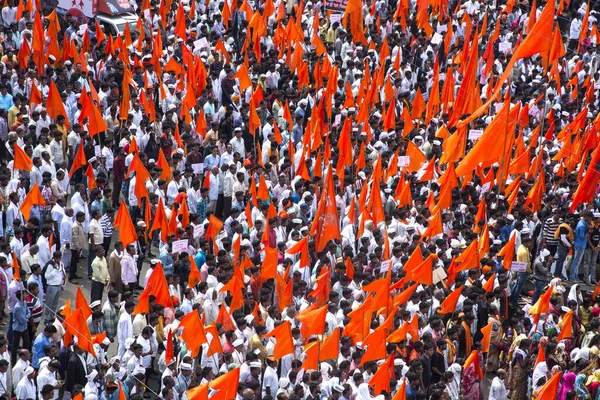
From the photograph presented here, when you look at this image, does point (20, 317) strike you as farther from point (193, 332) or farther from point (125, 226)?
point (193, 332)

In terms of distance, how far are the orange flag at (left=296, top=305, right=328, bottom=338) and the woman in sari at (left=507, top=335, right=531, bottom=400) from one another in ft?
8.88

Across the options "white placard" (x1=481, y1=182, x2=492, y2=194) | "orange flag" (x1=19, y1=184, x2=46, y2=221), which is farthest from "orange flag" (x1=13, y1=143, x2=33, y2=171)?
"white placard" (x1=481, y1=182, x2=492, y2=194)

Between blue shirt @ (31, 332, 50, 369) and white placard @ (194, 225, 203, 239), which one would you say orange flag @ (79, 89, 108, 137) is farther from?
blue shirt @ (31, 332, 50, 369)

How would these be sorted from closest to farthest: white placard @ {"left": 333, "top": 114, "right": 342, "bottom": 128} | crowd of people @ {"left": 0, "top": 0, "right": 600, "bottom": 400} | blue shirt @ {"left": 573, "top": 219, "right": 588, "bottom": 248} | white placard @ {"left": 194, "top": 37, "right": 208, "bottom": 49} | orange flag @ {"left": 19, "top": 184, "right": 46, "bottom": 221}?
crowd of people @ {"left": 0, "top": 0, "right": 600, "bottom": 400}, orange flag @ {"left": 19, "top": 184, "right": 46, "bottom": 221}, blue shirt @ {"left": 573, "top": 219, "right": 588, "bottom": 248}, white placard @ {"left": 333, "top": 114, "right": 342, "bottom": 128}, white placard @ {"left": 194, "top": 37, "right": 208, "bottom": 49}

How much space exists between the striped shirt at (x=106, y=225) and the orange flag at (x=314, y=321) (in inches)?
166

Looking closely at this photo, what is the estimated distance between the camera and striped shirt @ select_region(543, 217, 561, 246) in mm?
21516

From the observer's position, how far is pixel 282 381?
16.3 metres

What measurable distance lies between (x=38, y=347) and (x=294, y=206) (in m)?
5.78

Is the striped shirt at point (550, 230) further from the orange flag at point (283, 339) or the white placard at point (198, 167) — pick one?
the orange flag at point (283, 339)

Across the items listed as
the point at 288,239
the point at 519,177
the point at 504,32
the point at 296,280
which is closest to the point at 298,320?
the point at 296,280

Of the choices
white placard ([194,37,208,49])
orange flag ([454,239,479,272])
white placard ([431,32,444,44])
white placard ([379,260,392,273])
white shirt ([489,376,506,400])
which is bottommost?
white shirt ([489,376,506,400])

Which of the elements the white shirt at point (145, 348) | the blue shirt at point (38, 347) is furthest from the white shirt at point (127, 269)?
the blue shirt at point (38, 347)

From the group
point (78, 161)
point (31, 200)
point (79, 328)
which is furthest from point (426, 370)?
point (78, 161)

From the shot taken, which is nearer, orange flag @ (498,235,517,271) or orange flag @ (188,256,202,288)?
orange flag @ (188,256,202,288)
